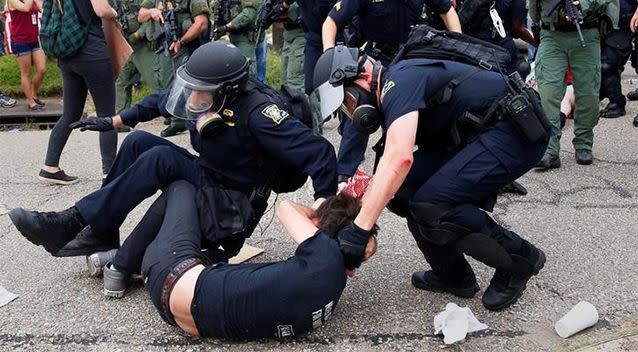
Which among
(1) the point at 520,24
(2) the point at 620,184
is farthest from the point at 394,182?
(1) the point at 520,24

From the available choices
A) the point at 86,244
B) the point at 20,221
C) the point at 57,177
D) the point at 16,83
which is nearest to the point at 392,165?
the point at 86,244

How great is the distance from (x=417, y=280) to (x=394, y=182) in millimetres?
878

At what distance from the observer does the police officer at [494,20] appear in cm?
530

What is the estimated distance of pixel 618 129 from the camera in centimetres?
650

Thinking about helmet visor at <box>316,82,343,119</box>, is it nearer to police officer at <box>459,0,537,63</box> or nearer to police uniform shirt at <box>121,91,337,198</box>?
police uniform shirt at <box>121,91,337,198</box>

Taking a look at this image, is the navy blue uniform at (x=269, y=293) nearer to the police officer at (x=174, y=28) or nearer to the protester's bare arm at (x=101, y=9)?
the protester's bare arm at (x=101, y=9)

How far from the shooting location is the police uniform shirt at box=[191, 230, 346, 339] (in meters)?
2.76

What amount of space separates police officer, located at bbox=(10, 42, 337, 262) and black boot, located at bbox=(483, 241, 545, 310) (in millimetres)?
838

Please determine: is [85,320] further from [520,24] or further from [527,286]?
[520,24]

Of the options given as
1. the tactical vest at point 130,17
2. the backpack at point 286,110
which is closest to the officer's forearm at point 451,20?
the backpack at point 286,110

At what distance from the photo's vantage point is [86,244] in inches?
139

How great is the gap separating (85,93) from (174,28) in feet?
6.09

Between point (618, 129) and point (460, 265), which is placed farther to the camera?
point (618, 129)

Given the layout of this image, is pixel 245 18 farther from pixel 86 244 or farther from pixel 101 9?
pixel 86 244
